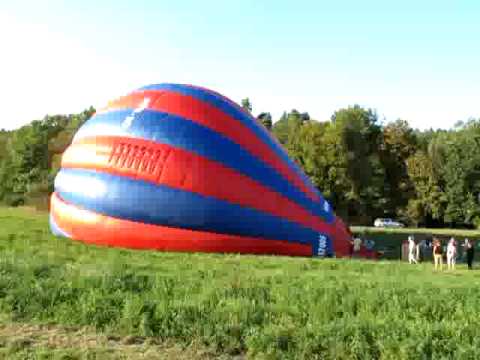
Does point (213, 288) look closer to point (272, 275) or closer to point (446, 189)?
point (272, 275)

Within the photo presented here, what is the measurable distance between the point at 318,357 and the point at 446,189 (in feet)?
177

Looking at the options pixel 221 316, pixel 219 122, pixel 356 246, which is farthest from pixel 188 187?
pixel 221 316

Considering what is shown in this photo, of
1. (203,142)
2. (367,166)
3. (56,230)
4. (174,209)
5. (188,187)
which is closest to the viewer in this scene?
(174,209)

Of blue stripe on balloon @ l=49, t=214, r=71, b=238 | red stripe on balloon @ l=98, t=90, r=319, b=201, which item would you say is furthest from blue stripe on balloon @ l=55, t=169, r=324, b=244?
Answer: blue stripe on balloon @ l=49, t=214, r=71, b=238

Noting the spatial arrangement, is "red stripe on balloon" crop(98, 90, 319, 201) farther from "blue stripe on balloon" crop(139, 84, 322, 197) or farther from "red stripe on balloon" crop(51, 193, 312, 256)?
"red stripe on balloon" crop(51, 193, 312, 256)

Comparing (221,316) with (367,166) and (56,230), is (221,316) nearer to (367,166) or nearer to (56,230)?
(56,230)

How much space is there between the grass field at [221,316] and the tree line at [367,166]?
3897 cm

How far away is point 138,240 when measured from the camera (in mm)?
18062

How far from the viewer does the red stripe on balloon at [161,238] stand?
17938mm

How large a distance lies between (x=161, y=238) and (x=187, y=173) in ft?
6.56

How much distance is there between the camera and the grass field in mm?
7227

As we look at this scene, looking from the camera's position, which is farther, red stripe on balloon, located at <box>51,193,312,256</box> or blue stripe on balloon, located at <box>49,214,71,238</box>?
blue stripe on balloon, located at <box>49,214,71,238</box>

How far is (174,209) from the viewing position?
17.8 metres

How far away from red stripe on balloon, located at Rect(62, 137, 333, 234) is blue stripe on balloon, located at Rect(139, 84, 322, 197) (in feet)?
5.63
